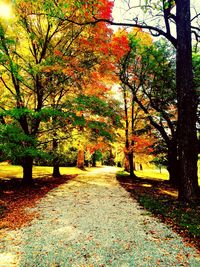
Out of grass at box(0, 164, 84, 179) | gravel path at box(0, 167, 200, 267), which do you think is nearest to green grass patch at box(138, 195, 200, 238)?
gravel path at box(0, 167, 200, 267)

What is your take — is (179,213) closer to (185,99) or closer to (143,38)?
(185,99)

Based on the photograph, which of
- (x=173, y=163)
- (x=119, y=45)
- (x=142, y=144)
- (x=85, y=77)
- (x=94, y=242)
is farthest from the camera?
(x=142, y=144)

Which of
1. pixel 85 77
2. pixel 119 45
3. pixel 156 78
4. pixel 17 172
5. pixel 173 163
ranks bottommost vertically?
pixel 17 172

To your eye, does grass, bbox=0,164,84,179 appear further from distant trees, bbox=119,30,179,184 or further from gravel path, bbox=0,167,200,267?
gravel path, bbox=0,167,200,267

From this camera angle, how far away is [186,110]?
9.23 metres

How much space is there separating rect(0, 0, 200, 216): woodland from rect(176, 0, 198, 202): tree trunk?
4 cm

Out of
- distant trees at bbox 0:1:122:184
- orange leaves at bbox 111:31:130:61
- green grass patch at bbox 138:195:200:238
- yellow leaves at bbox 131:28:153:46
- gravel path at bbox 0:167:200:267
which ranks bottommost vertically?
gravel path at bbox 0:167:200:267

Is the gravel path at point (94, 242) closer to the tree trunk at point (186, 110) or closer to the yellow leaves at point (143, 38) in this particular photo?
the tree trunk at point (186, 110)

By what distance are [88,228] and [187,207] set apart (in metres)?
4.24

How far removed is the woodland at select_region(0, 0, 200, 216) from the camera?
9258 millimetres

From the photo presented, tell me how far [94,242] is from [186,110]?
6.48 metres

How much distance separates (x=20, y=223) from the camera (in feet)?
22.5

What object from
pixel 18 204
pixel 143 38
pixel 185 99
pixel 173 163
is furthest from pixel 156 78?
pixel 18 204

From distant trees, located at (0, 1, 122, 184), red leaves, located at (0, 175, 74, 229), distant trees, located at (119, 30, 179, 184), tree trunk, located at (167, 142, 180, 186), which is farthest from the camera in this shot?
tree trunk, located at (167, 142, 180, 186)
